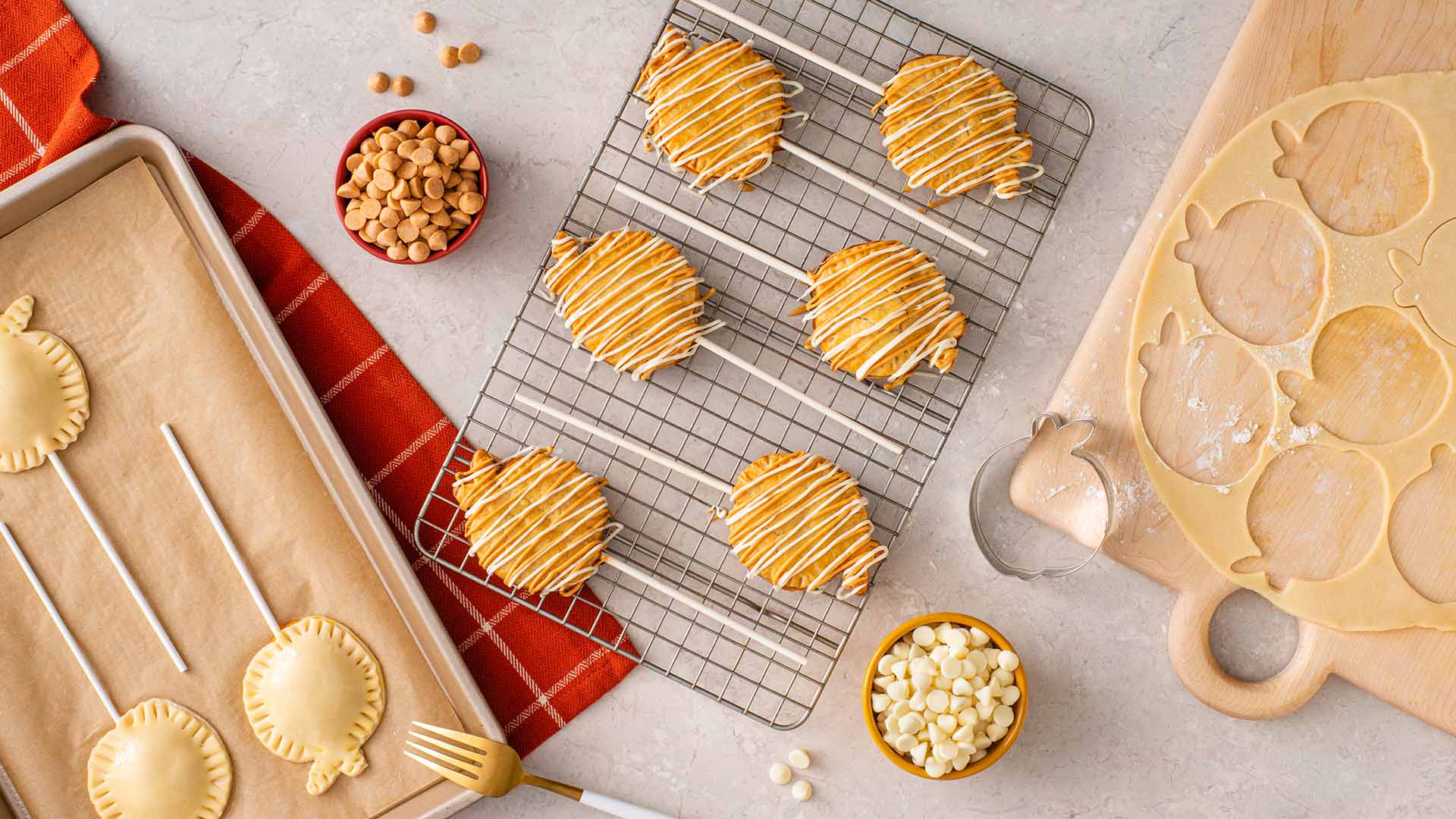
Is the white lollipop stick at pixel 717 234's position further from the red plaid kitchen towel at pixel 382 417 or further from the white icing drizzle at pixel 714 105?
the red plaid kitchen towel at pixel 382 417

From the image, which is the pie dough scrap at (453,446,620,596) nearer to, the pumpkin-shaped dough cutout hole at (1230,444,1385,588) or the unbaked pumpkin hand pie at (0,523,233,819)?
the unbaked pumpkin hand pie at (0,523,233,819)

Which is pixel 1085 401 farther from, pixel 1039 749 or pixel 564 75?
pixel 564 75

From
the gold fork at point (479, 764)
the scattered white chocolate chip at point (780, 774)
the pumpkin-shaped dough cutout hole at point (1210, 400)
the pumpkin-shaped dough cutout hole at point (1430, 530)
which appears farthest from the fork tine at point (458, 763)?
the pumpkin-shaped dough cutout hole at point (1430, 530)

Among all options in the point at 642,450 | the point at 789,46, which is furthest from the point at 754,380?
the point at 789,46

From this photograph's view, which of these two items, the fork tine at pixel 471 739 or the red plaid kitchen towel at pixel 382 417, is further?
the red plaid kitchen towel at pixel 382 417

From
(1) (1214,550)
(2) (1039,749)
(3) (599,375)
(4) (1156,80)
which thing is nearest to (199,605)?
(3) (599,375)

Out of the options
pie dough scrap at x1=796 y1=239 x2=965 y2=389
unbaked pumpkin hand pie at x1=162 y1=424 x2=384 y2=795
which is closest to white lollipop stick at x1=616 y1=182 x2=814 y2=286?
pie dough scrap at x1=796 y1=239 x2=965 y2=389
